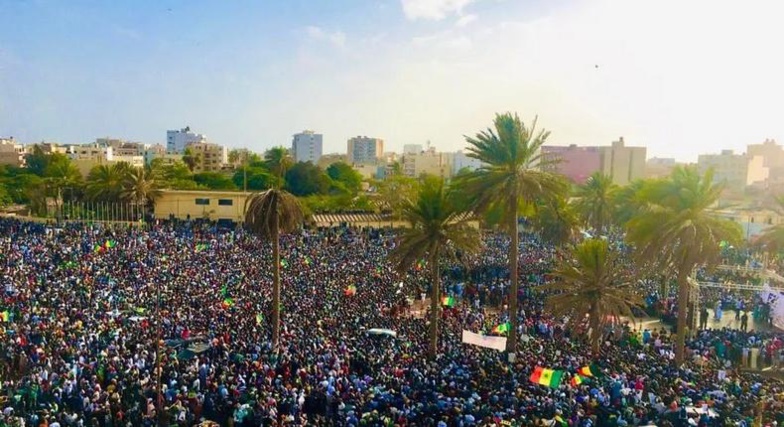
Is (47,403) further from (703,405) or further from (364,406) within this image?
(703,405)

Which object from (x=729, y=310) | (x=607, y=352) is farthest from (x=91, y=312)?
(x=729, y=310)

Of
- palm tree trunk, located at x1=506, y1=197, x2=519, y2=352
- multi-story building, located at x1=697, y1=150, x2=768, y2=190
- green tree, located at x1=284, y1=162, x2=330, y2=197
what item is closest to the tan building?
green tree, located at x1=284, y1=162, x2=330, y2=197

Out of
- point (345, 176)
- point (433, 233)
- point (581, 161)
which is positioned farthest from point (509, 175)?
point (581, 161)

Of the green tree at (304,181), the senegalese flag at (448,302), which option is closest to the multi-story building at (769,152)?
the green tree at (304,181)

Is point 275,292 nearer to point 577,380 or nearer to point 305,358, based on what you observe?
point 305,358

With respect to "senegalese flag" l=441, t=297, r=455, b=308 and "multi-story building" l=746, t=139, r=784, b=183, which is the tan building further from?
"multi-story building" l=746, t=139, r=784, b=183

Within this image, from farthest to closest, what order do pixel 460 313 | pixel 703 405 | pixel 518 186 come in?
pixel 460 313 < pixel 518 186 < pixel 703 405

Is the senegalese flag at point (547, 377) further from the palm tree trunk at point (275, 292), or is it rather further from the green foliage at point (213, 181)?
the green foliage at point (213, 181)
